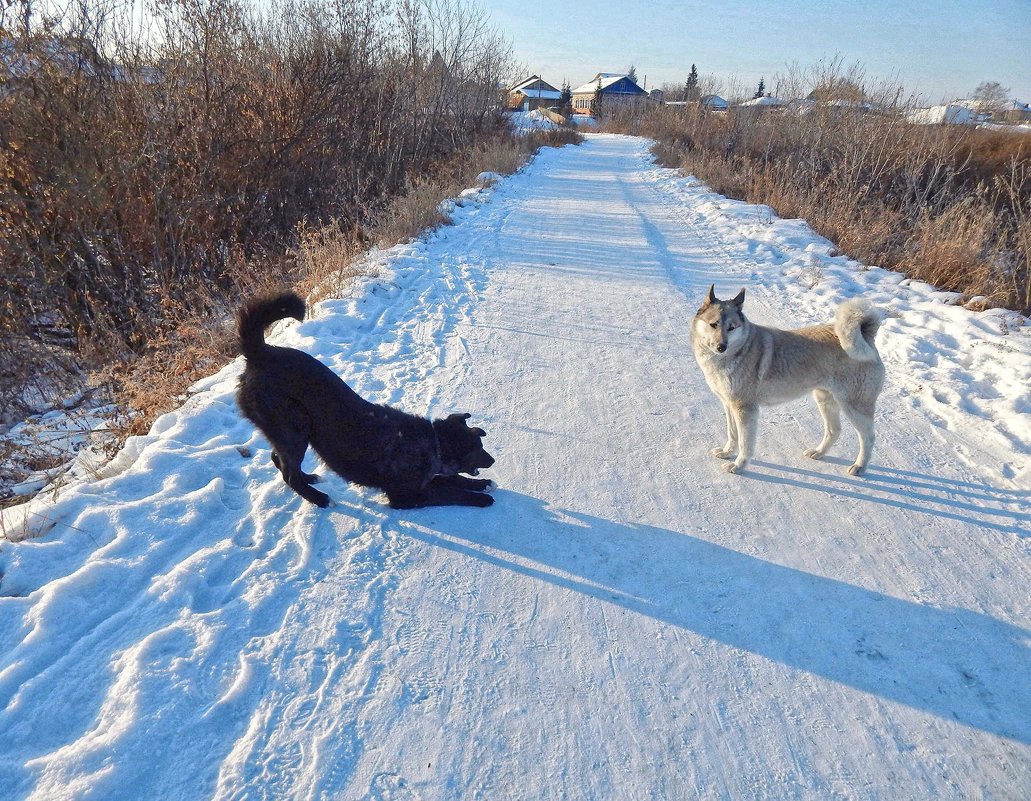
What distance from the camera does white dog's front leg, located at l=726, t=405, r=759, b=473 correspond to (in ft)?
13.5

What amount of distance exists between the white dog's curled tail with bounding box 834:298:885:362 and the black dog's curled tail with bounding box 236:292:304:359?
380 centimetres

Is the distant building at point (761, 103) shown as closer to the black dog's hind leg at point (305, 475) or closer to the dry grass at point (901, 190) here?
the dry grass at point (901, 190)

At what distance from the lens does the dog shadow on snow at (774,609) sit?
252 cm

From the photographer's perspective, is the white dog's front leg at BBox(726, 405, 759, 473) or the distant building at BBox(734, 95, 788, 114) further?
the distant building at BBox(734, 95, 788, 114)

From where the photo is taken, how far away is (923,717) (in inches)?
93.5

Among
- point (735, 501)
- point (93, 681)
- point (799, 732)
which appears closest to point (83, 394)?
point (93, 681)

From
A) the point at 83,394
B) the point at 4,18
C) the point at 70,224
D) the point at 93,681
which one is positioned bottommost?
the point at 83,394

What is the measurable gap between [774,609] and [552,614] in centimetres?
121

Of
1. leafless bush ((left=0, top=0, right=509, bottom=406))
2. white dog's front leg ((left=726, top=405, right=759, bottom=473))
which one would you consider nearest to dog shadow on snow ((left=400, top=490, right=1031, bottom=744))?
white dog's front leg ((left=726, top=405, right=759, bottom=473))

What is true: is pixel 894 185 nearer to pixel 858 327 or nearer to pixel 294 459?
pixel 858 327

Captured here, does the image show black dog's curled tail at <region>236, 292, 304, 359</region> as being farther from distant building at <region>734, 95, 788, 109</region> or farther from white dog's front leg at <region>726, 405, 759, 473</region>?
distant building at <region>734, 95, 788, 109</region>

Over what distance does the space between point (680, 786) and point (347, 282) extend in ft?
22.3

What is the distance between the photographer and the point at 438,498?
370cm

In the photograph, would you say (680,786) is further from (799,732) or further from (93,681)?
(93,681)
